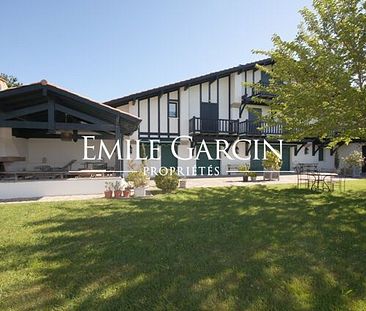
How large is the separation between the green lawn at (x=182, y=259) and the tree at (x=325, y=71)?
268cm

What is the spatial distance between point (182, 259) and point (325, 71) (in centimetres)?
625

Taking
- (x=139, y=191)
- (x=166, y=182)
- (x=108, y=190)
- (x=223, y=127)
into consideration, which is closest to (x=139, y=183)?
(x=139, y=191)

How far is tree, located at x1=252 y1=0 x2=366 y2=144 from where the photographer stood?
723 cm

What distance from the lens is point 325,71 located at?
7672 millimetres

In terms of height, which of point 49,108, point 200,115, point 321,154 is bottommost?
point 321,154

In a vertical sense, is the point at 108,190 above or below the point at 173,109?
below

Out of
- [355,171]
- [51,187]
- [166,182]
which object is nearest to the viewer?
[51,187]

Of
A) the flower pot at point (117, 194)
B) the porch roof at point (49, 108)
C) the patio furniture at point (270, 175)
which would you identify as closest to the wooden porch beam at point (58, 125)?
the porch roof at point (49, 108)

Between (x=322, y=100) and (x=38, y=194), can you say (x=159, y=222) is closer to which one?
(x=322, y=100)

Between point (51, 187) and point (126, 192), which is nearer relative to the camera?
point (126, 192)

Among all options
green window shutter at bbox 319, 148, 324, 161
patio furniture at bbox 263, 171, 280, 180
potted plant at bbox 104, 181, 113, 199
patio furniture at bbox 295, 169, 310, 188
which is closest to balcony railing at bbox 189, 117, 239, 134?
patio furniture at bbox 263, 171, 280, 180

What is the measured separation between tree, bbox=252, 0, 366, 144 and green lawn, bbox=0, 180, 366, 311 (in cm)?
268

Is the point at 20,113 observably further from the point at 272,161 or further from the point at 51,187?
the point at 272,161

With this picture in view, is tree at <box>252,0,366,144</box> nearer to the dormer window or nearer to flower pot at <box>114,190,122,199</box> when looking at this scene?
flower pot at <box>114,190,122,199</box>
